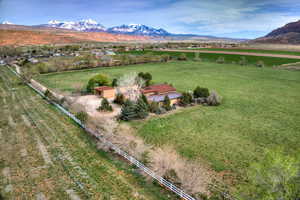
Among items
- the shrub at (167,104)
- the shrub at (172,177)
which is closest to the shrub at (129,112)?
the shrub at (167,104)

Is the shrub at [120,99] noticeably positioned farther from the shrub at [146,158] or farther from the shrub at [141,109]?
the shrub at [146,158]

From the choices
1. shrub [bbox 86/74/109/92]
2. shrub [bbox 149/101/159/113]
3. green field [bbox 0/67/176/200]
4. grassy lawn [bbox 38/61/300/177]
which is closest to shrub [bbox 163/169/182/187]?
green field [bbox 0/67/176/200]

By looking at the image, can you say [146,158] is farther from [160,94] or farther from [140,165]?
[160,94]

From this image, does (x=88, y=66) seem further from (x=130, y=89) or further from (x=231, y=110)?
(x=231, y=110)

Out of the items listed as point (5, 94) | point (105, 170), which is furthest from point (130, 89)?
point (5, 94)

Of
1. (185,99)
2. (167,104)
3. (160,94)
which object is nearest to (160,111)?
(167,104)

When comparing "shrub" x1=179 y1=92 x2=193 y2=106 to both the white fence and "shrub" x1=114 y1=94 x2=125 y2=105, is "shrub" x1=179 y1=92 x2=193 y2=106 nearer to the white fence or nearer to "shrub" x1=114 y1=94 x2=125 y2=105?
"shrub" x1=114 y1=94 x2=125 y2=105

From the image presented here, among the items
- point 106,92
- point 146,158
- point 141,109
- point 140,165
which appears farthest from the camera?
point 106,92
